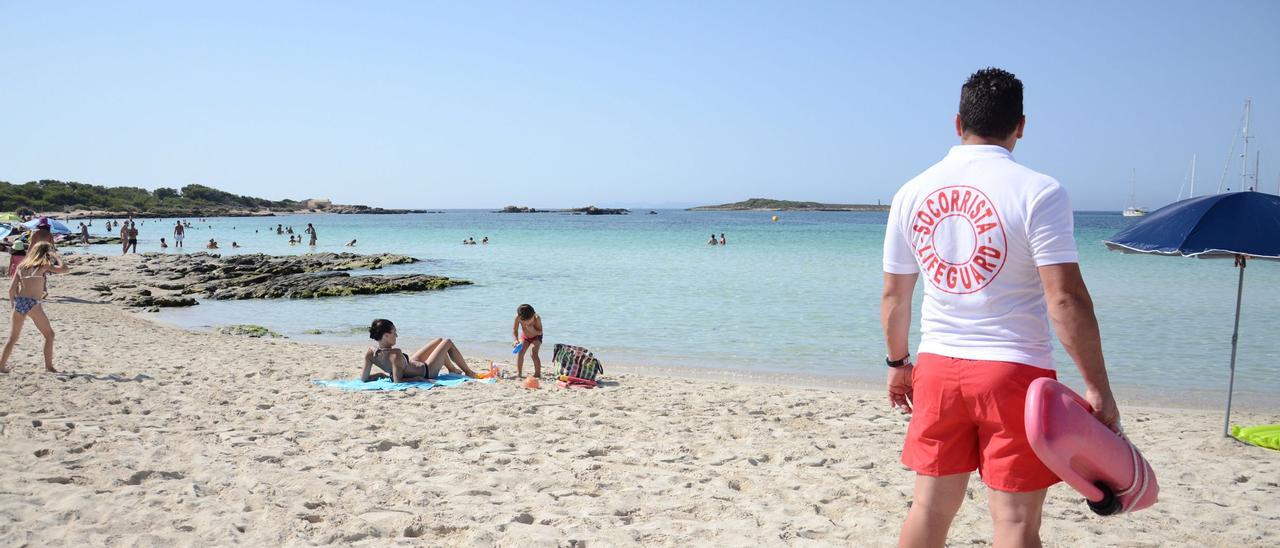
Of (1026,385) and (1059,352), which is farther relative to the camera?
(1059,352)

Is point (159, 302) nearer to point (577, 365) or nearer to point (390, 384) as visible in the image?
point (390, 384)

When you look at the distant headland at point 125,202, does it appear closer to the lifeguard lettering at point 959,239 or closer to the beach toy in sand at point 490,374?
the beach toy in sand at point 490,374

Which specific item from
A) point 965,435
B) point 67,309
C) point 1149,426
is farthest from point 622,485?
point 67,309

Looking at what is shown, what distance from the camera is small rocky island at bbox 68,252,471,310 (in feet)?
65.7

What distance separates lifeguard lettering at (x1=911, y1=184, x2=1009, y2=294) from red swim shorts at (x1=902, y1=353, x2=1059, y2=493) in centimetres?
24

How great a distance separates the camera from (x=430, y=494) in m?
4.66

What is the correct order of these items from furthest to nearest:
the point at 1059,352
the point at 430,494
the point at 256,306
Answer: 1. the point at 256,306
2. the point at 1059,352
3. the point at 430,494

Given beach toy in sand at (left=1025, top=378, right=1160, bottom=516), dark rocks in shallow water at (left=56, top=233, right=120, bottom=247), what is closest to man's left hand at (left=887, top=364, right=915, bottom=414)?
beach toy in sand at (left=1025, top=378, right=1160, bottom=516)

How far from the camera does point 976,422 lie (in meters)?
2.26

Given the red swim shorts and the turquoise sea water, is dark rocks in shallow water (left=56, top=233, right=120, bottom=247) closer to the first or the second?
the turquoise sea water

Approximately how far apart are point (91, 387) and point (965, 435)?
25.9ft

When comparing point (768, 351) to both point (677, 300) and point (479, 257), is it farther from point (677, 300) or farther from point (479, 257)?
point (479, 257)

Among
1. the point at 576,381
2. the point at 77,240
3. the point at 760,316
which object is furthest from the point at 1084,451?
the point at 77,240

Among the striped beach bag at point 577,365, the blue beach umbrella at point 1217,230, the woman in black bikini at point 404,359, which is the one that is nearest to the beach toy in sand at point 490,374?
the woman in black bikini at point 404,359
